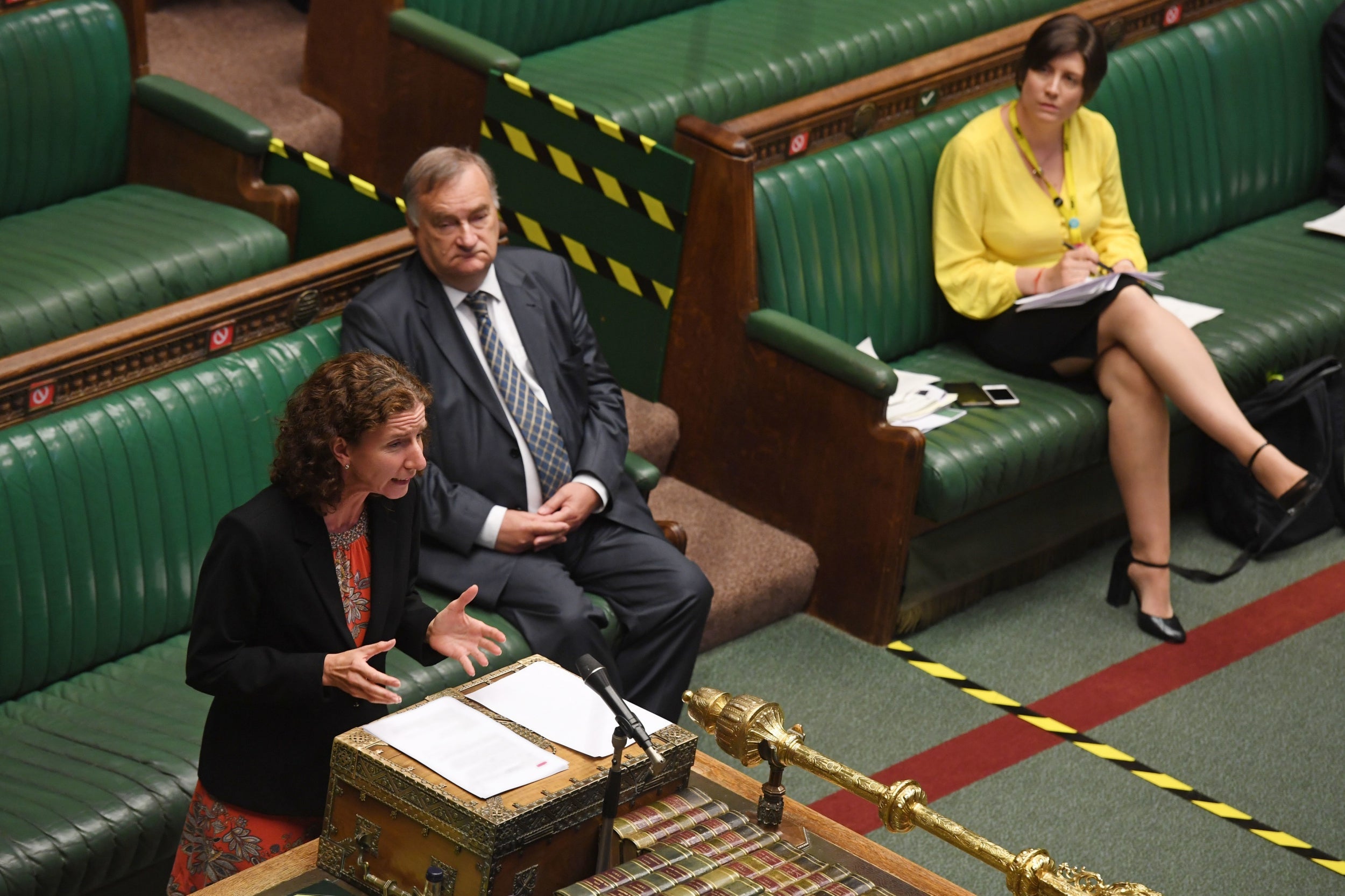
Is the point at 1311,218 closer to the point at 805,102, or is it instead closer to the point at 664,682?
the point at 805,102

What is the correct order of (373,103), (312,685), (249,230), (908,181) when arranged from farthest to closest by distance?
1. (373,103)
2. (908,181)
3. (249,230)
4. (312,685)

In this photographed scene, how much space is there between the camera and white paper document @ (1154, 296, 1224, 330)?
4.93 m

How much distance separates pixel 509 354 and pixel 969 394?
4.47ft

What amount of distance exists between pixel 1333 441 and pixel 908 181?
4.30ft

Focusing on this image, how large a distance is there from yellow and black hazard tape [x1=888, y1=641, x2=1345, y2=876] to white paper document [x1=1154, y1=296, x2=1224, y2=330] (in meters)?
1.27

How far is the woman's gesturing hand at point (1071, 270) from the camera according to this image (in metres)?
4.56

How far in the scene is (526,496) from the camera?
377 centimetres

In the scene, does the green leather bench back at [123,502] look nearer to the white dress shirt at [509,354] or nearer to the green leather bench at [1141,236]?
the white dress shirt at [509,354]

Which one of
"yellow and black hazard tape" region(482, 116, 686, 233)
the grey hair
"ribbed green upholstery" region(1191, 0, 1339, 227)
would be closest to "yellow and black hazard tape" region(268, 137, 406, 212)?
Answer: the grey hair

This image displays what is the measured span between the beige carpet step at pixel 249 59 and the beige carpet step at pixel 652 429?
1.43m

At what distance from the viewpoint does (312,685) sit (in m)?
2.62

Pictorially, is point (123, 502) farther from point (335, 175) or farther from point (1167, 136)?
point (1167, 136)

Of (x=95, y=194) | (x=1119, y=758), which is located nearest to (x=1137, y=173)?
(x=1119, y=758)

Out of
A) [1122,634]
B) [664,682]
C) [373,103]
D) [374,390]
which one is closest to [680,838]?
[374,390]
